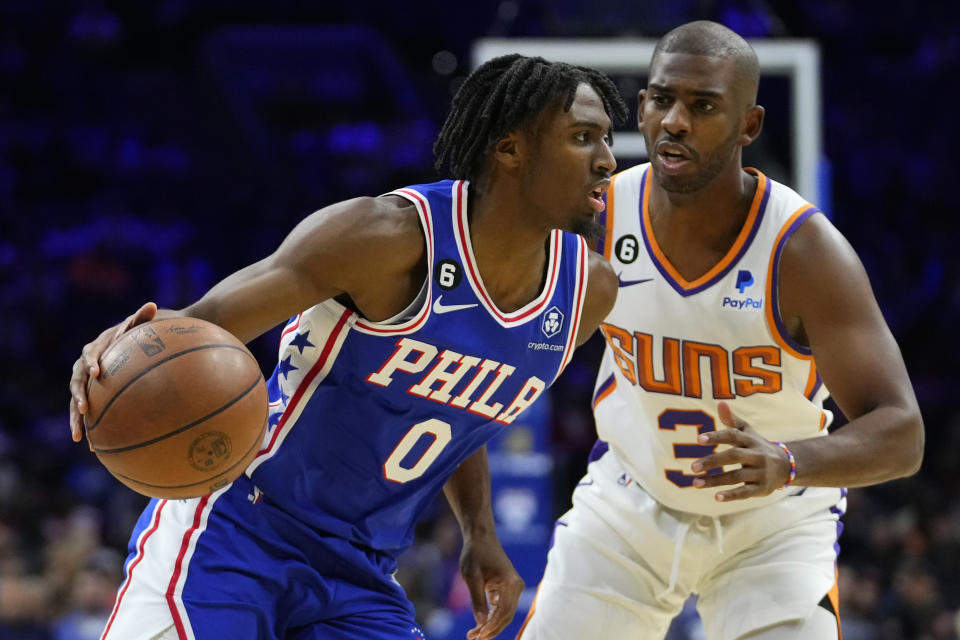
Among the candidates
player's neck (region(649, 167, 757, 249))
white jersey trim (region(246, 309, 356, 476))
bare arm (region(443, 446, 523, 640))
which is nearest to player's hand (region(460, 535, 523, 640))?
bare arm (region(443, 446, 523, 640))

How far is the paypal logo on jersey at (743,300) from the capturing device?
3.21m

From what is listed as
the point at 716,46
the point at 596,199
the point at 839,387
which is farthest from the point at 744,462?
the point at 716,46

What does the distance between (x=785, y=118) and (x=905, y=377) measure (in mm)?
3520

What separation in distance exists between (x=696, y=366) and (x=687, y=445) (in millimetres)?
219

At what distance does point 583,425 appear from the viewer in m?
10.3

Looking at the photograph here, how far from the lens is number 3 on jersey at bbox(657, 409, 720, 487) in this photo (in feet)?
10.9

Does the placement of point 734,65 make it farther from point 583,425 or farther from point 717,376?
point 583,425

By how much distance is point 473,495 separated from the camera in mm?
3281

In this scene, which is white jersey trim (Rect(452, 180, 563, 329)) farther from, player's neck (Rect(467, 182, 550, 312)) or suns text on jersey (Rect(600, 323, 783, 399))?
suns text on jersey (Rect(600, 323, 783, 399))

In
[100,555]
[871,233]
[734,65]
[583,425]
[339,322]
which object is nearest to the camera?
[339,322]

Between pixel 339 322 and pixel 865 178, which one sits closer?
pixel 339 322

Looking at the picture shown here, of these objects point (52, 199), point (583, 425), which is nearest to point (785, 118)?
point (583, 425)

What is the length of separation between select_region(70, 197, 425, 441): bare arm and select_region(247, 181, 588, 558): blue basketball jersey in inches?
1.8

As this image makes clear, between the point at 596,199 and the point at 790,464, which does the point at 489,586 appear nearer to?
the point at 790,464
